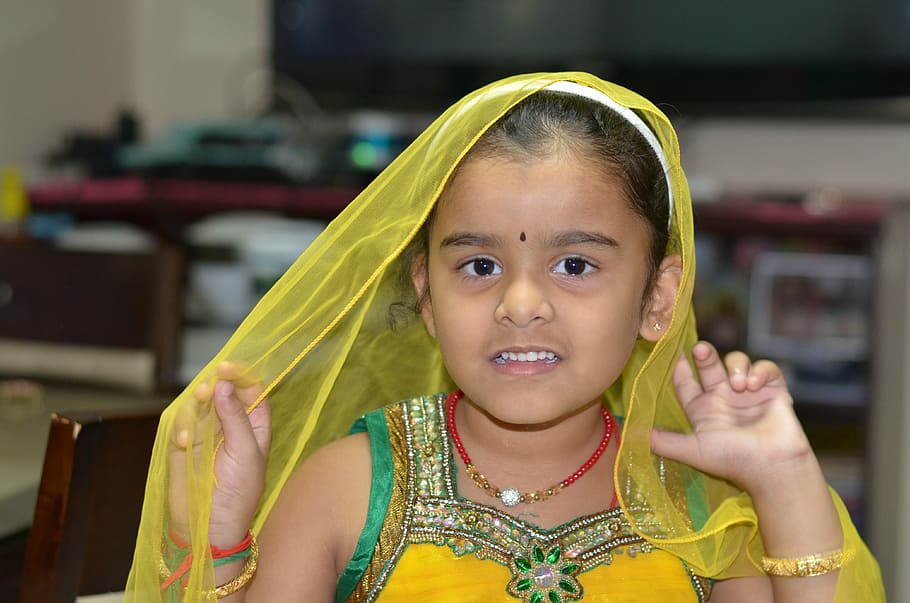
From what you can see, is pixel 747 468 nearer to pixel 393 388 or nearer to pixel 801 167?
pixel 393 388

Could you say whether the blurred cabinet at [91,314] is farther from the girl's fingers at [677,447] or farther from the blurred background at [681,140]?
the girl's fingers at [677,447]

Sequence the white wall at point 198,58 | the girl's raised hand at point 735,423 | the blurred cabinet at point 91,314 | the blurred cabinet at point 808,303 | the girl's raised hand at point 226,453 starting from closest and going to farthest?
1. the girl's raised hand at point 226,453
2. the girl's raised hand at point 735,423
3. the blurred cabinet at point 91,314
4. the blurred cabinet at point 808,303
5. the white wall at point 198,58

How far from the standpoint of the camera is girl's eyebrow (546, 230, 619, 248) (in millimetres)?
1060

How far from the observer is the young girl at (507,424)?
1.04 meters

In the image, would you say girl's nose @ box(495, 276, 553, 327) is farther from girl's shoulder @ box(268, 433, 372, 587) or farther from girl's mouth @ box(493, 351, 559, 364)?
girl's shoulder @ box(268, 433, 372, 587)

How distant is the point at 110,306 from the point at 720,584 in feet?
3.67

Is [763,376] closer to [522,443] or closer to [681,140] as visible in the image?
[522,443]

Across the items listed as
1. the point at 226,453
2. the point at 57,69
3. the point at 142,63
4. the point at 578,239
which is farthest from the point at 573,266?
the point at 142,63

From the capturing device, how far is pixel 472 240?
1076 millimetres

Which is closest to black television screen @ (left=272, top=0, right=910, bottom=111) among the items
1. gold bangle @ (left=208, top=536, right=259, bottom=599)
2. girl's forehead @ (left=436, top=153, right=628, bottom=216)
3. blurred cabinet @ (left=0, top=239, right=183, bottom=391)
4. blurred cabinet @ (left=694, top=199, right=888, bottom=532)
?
blurred cabinet @ (left=694, top=199, right=888, bottom=532)

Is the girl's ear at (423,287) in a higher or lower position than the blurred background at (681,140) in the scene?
lower

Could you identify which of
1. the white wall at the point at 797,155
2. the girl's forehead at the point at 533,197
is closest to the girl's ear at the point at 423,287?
the girl's forehead at the point at 533,197

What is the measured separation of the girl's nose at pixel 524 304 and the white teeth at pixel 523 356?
0.10 ft

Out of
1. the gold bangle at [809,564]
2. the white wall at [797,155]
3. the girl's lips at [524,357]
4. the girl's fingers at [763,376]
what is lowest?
the gold bangle at [809,564]
